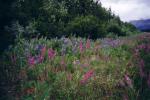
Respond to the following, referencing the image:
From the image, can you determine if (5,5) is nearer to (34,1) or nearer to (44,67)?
(44,67)

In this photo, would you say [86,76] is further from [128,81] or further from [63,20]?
[63,20]

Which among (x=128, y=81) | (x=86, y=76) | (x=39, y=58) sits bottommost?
(x=128, y=81)

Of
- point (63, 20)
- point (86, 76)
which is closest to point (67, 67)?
point (86, 76)

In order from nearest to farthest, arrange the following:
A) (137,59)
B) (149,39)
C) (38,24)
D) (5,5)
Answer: (5,5)
(137,59)
(149,39)
(38,24)

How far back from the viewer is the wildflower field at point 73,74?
10.3 meters

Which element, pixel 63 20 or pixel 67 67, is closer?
pixel 67 67

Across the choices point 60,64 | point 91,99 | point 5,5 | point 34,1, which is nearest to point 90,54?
point 60,64

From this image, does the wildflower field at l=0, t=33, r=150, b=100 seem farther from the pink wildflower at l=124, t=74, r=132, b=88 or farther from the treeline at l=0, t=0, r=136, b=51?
the treeline at l=0, t=0, r=136, b=51

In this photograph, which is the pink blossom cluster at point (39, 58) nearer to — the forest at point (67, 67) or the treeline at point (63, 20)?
the forest at point (67, 67)

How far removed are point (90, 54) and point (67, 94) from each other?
11.4 ft

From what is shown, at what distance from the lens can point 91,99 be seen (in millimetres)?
10492

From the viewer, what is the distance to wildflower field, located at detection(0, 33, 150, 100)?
405 inches

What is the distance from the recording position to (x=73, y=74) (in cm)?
1118

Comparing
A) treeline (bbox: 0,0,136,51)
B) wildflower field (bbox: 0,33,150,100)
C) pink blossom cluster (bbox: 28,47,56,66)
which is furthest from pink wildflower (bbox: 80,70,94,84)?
treeline (bbox: 0,0,136,51)
